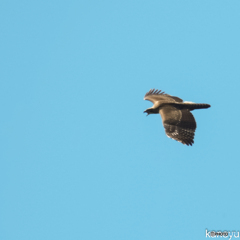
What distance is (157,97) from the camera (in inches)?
1252

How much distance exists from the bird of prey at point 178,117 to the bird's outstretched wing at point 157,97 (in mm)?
352

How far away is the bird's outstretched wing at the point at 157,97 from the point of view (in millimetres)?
30314

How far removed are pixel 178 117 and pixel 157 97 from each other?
4979mm

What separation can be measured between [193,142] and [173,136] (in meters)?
1.16

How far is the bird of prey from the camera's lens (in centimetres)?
2603

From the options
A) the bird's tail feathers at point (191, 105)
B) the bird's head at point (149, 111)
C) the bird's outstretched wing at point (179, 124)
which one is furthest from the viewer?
the bird's head at point (149, 111)

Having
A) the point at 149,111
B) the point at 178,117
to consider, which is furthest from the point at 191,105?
the point at 149,111

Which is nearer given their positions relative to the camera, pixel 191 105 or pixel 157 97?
pixel 191 105

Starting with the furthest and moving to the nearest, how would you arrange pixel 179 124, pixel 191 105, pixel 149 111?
pixel 149 111 → pixel 191 105 → pixel 179 124

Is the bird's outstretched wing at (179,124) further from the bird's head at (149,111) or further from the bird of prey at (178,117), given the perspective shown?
the bird's head at (149,111)

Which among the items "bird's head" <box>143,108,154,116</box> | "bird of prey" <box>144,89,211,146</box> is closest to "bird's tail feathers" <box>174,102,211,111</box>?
"bird of prey" <box>144,89,211,146</box>

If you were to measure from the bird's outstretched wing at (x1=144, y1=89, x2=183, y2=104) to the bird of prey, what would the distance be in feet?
1.15

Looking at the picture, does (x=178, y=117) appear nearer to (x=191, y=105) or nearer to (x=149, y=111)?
(x=191, y=105)

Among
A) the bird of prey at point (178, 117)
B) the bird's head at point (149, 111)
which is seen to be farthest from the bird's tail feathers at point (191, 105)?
the bird's head at point (149, 111)
